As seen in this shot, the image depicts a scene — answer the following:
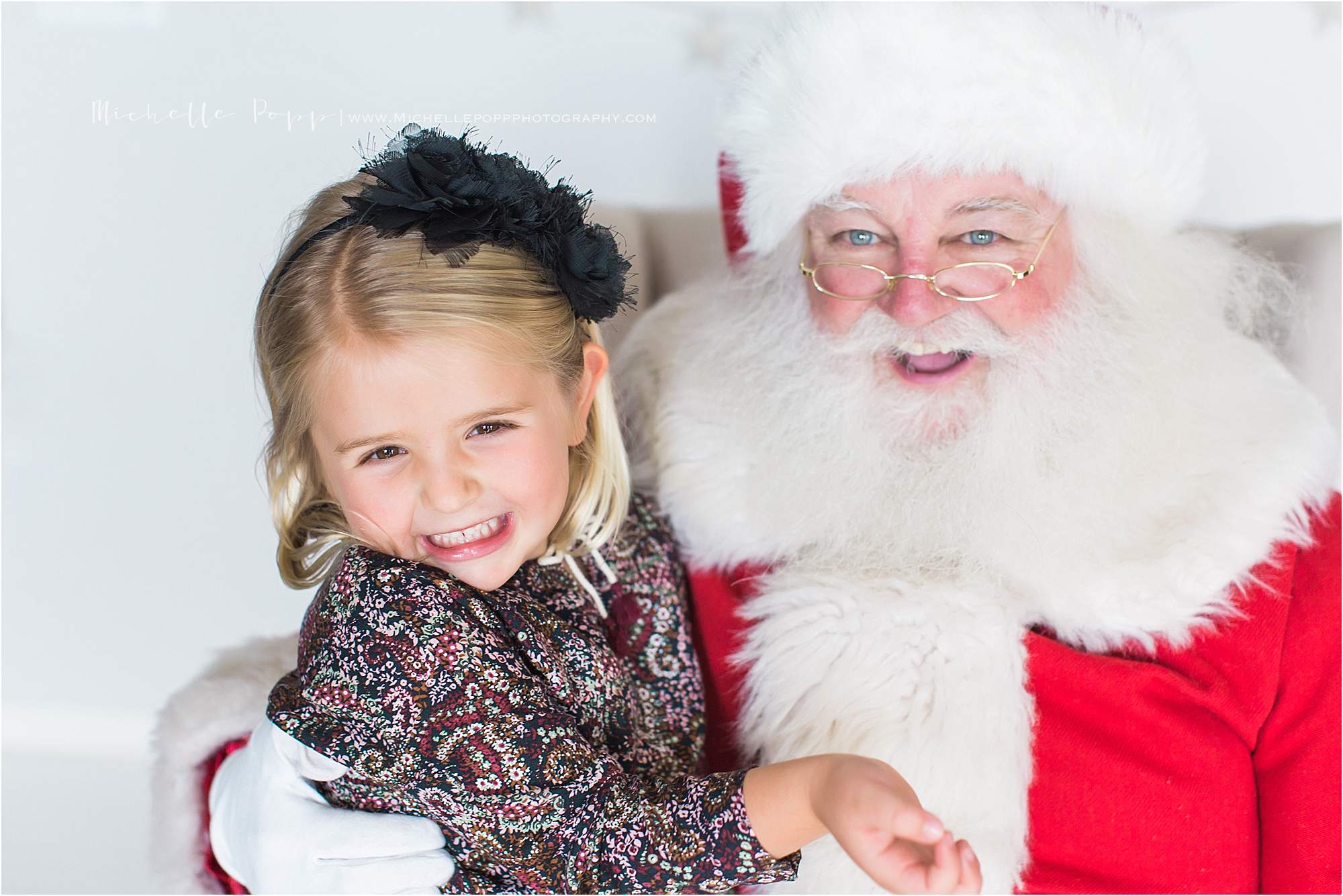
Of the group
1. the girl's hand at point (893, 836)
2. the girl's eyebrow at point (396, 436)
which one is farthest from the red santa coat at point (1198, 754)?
the girl's eyebrow at point (396, 436)

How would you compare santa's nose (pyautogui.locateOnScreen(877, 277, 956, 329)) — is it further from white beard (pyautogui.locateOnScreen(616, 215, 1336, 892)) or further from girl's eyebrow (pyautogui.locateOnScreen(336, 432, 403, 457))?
girl's eyebrow (pyautogui.locateOnScreen(336, 432, 403, 457))

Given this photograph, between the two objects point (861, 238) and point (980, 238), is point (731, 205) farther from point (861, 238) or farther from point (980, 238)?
point (980, 238)

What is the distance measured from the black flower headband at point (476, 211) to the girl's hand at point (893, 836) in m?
0.75

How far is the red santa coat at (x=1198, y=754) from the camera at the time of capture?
1.53m

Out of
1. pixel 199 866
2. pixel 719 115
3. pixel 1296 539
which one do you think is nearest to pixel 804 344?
pixel 719 115

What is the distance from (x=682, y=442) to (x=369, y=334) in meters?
0.66

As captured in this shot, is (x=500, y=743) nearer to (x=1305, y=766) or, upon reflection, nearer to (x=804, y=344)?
(x=804, y=344)

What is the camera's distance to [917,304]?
1.66 meters

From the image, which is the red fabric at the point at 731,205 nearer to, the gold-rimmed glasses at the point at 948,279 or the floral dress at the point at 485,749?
the gold-rimmed glasses at the point at 948,279

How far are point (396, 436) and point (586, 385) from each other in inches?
14.4

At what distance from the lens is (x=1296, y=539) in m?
1.59

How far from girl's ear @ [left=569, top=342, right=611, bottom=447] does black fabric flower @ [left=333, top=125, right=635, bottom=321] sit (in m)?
0.14

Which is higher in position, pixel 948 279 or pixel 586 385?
pixel 948 279

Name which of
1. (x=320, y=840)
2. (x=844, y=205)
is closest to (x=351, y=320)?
(x=320, y=840)
